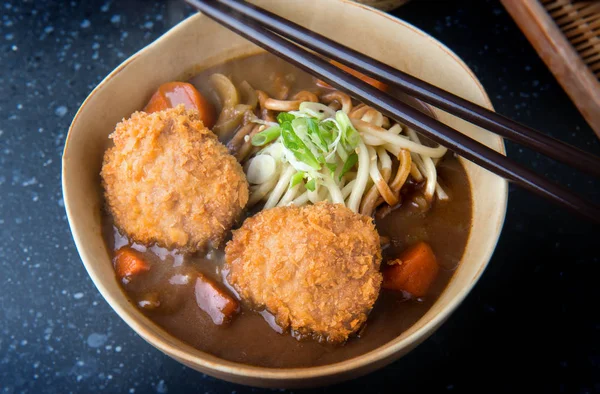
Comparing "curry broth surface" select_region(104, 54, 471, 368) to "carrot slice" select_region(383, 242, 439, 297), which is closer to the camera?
"curry broth surface" select_region(104, 54, 471, 368)

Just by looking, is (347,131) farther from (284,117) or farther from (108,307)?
(108,307)

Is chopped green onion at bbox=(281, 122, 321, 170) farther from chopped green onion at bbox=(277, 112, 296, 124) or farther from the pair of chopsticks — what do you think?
the pair of chopsticks

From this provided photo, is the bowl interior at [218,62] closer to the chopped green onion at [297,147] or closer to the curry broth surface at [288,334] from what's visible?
the curry broth surface at [288,334]

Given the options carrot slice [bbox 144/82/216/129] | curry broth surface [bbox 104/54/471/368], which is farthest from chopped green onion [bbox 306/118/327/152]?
carrot slice [bbox 144/82/216/129]

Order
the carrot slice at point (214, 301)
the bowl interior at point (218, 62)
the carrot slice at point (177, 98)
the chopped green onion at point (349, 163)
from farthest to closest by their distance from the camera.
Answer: the carrot slice at point (177, 98), the chopped green onion at point (349, 163), the carrot slice at point (214, 301), the bowl interior at point (218, 62)

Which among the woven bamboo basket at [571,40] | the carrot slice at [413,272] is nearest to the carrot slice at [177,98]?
the carrot slice at [413,272]

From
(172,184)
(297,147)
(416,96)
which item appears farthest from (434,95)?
(172,184)
